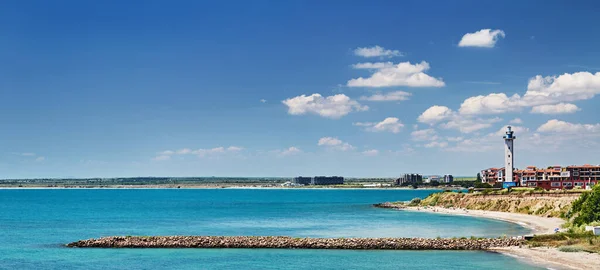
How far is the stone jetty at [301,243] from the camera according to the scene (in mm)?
59125

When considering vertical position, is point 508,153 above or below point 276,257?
above

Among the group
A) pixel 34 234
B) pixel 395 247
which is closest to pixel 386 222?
pixel 395 247

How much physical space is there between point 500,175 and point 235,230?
133m

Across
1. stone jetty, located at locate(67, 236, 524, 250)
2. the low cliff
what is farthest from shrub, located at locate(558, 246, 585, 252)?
the low cliff

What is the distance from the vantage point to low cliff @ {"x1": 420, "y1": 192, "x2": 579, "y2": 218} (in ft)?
325

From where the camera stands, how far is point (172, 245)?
6112 centimetres

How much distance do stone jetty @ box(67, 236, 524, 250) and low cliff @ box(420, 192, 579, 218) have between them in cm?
3926

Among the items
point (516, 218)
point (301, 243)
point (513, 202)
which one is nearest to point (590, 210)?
point (516, 218)

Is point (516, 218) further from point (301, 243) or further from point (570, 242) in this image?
point (301, 243)

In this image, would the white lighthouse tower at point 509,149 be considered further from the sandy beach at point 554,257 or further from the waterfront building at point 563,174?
the sandy beach at point 554,257

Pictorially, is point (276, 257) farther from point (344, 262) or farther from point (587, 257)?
point (587, 257)

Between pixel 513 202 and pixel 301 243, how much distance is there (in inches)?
2565

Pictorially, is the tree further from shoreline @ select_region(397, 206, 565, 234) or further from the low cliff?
the low cliff

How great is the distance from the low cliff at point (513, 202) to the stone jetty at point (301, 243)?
3926cm
